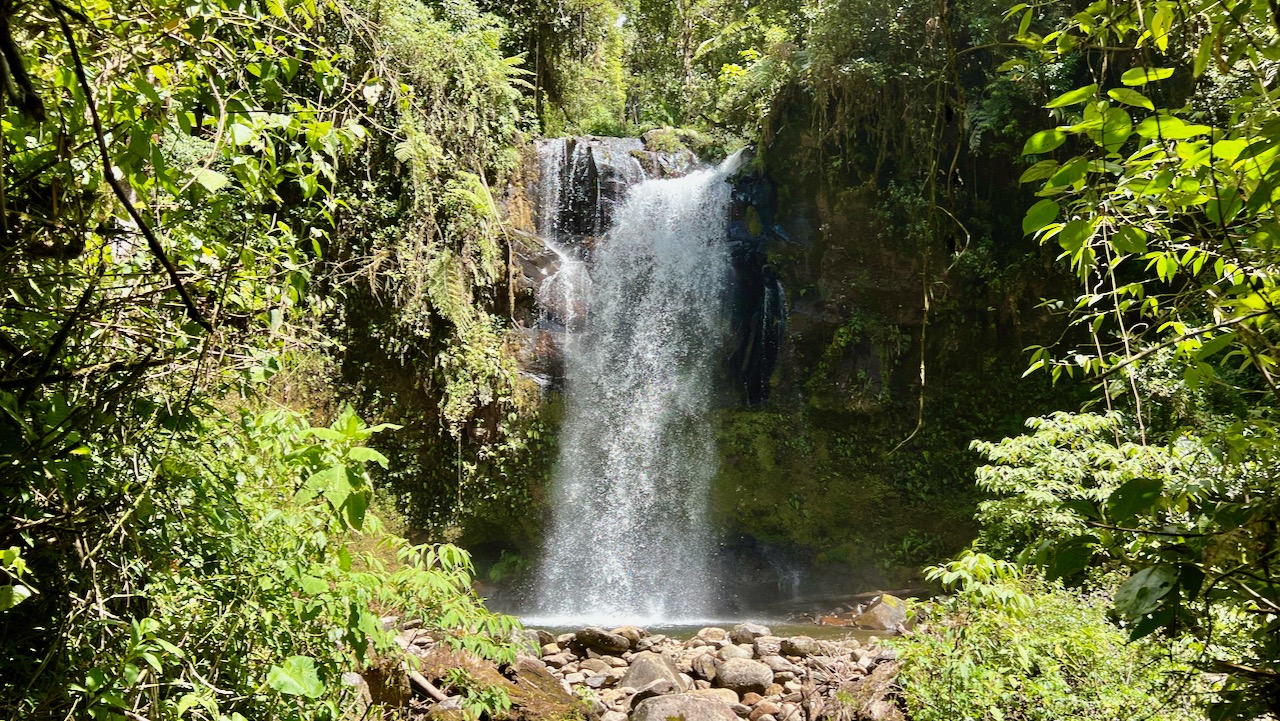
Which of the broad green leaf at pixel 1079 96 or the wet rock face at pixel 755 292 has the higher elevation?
the wet rock face at pixel 755 292

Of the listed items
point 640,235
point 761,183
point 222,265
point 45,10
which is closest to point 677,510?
point 640,235

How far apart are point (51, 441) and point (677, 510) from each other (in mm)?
9248

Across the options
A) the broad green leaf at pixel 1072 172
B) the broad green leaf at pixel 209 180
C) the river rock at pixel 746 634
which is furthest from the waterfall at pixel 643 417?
the broad green leaf at pixel 1072 172

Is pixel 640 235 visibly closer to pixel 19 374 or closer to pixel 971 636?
pixel 971 636

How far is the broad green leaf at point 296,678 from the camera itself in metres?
1.75

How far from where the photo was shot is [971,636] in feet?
11.5

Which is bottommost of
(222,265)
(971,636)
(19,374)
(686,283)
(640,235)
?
(971,636)

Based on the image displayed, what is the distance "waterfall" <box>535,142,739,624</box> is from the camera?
32.8 ft

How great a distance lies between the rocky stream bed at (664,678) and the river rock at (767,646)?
13 mm

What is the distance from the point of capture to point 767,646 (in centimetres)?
671

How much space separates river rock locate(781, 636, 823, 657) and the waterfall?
10.2ft

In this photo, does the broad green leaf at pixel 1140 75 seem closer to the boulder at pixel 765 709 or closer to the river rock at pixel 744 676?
the boulder at pixel 765 709

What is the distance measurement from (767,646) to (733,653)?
1.46 ft

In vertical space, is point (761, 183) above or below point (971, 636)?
above
